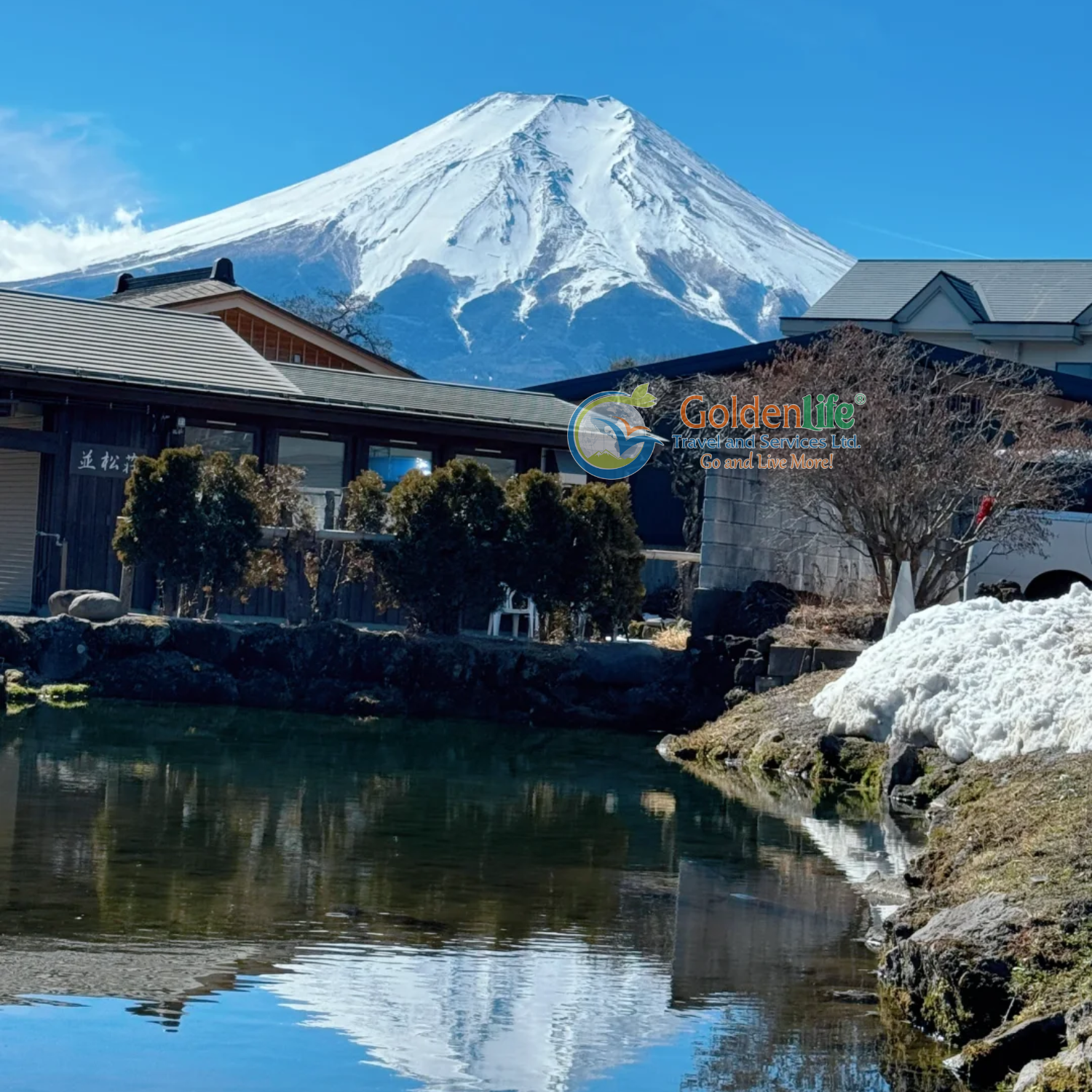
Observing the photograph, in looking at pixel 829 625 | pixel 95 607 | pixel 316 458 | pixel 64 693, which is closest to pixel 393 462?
pixel 316 458

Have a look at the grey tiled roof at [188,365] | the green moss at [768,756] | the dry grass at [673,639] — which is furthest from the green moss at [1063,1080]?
the grey tiled roof at [188,365]

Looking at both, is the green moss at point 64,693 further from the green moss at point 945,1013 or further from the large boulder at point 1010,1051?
the large boulder at point 1010,1051

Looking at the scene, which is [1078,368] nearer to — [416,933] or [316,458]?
[316,458]

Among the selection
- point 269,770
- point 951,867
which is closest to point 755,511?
point 269,770

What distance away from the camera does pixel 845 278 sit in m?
A: 37.0

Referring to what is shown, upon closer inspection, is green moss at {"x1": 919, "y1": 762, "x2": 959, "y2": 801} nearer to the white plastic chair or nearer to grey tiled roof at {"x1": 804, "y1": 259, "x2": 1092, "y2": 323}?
the white plastic chair

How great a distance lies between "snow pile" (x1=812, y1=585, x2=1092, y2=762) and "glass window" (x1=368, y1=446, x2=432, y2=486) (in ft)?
27.6

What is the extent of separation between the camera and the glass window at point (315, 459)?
69.1 feet

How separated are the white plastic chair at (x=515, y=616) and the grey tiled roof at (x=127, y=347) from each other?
3.78 meters

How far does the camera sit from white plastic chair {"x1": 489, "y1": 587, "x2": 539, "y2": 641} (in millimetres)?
18969

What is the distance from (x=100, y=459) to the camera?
19469 millimetres

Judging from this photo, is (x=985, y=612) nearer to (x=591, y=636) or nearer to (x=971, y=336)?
(x=591, y=636)

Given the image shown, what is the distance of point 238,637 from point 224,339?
264 inches

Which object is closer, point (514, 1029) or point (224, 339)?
point (514, 1029)
